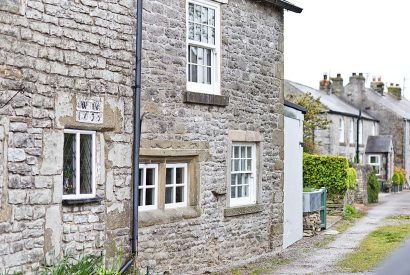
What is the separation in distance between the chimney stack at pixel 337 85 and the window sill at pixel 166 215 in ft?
139

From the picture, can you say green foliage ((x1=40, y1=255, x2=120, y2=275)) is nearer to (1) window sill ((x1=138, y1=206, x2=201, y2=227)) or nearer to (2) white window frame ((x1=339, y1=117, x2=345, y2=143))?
(1) window sill ((x1=138, y1=206, x2=201, y2=227))

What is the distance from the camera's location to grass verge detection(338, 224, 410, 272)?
1269cm

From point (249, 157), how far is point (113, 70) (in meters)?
4.76

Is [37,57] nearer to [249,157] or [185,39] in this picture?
[185,39]

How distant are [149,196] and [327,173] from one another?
1342 cm

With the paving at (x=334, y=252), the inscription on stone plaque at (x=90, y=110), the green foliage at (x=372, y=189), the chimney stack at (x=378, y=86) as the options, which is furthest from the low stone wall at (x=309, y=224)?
the chimney stack at (x=378, y=86)

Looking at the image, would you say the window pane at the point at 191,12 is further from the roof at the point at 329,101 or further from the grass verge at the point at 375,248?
the roof at the point at 329,101

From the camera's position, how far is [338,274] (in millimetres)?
11555

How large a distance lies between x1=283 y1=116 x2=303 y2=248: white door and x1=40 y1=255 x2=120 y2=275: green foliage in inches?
277

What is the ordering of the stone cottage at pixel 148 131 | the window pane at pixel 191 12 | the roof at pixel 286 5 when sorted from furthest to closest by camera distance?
the roof at pixel 286 5, the window pane at pixel 191 12, the stone cottage at pixel 148 131

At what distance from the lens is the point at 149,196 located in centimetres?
1075

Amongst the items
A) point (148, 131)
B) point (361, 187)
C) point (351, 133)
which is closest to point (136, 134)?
point (148, 131)

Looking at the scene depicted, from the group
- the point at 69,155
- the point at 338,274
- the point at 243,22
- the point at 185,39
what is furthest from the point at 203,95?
the point at 338,274

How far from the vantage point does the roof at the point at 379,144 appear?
159ft
